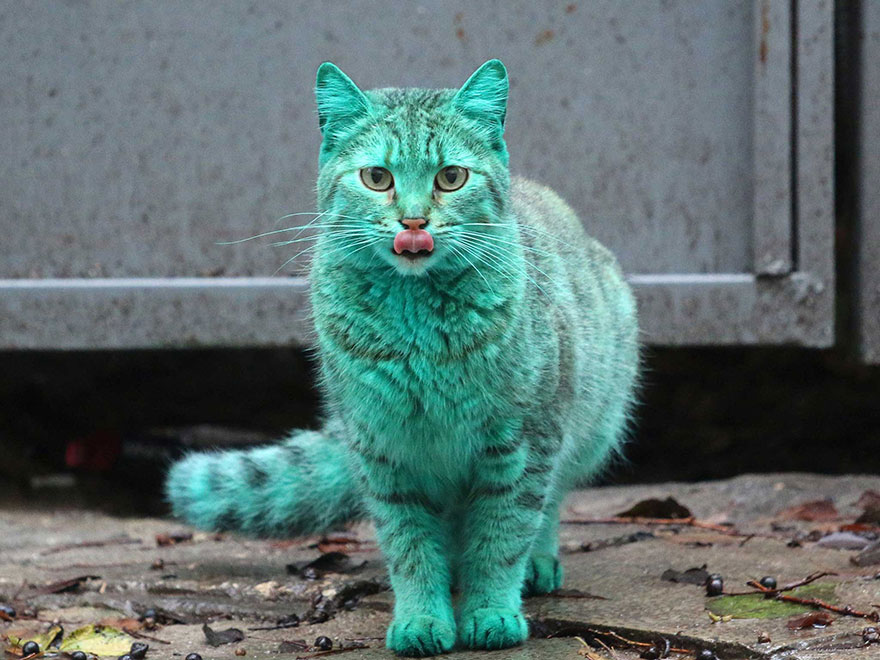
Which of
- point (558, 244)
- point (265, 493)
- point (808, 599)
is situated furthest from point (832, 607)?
point (265, 493)

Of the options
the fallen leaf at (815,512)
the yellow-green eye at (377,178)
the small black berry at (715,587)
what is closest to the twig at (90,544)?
the yellow-green eye at (377,178)

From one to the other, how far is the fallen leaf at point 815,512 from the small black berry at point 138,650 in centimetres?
242

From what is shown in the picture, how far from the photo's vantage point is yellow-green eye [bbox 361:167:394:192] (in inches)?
100

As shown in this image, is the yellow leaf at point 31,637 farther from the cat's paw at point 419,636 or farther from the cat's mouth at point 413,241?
the cat's mouth at point 413,241

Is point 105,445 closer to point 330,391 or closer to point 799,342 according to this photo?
point 330,391

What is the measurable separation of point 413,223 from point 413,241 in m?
0.05

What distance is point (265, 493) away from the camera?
330 centimetres

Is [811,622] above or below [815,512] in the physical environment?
above

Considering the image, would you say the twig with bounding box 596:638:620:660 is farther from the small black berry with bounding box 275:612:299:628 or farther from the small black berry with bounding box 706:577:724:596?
the small black berry with bounding box 275:612:299:628

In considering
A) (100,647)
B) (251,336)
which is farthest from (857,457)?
(100,647)

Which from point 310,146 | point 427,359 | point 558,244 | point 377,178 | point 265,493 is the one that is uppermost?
point 310,146

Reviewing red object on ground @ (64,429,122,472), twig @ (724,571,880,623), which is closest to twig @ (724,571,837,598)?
twig @ (724,571,880,623)

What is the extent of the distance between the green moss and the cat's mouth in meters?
1.18

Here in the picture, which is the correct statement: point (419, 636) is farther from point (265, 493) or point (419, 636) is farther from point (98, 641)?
point (265, 493)
